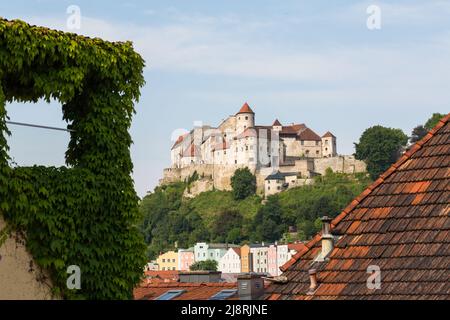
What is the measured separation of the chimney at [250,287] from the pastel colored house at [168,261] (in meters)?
147

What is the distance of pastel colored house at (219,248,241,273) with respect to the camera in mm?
161500

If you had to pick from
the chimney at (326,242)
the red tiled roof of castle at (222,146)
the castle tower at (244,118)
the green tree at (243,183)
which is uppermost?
the castle tower at (244,118)

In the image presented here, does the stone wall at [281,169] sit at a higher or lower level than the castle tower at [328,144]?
lower

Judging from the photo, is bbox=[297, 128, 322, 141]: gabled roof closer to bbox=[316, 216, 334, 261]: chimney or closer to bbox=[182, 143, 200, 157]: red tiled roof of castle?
bbox=[182, 143, 200, 157]: red tiled roof of castle

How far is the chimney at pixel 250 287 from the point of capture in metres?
15.9

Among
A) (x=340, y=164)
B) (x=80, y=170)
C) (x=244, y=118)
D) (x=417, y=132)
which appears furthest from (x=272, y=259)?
(x=80, y=170)

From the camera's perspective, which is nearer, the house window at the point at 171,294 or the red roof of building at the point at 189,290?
the red roof of building at the point at 189,290

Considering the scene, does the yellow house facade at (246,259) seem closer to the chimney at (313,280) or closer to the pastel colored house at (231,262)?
the pastel colored house at (231,262)

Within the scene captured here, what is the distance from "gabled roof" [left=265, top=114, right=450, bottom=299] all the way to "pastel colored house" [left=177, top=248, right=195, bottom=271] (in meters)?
149

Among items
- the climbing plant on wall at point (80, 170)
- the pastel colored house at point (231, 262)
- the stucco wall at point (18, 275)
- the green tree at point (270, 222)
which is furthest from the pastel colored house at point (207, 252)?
the stucco wall at point (18, 275)

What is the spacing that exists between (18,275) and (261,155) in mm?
170827

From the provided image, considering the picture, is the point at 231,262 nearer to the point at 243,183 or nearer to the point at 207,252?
the point at 207,252

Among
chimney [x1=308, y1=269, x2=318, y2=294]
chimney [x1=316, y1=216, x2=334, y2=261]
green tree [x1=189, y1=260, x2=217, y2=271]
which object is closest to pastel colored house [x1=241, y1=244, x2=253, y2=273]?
green tree [x1=189, y1=260, x2=217, y2=271]
